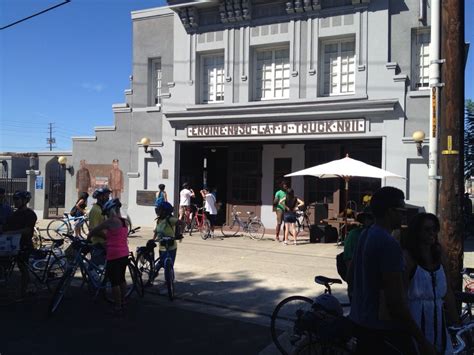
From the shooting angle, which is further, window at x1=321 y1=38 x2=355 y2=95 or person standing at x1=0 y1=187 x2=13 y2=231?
window at x1=321 y1=38 x2=355 y2=95

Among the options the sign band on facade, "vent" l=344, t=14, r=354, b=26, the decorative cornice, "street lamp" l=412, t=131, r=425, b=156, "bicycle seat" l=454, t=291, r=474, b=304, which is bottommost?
"bicycle seat" l=454, t=291, r=474, b=304

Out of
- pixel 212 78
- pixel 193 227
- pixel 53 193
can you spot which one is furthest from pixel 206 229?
pixel 53 193

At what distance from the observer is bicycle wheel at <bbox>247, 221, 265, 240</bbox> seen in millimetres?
15152

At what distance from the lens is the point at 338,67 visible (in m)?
14.6

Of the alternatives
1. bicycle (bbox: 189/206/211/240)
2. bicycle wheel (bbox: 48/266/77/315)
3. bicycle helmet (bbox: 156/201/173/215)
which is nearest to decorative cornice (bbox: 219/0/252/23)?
bicycle (bbox: 189/206/211/240)

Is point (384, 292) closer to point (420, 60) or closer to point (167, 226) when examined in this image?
point (167, 226)

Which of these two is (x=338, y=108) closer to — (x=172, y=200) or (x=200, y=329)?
(x=172, y=200)

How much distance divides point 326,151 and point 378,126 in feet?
9.04

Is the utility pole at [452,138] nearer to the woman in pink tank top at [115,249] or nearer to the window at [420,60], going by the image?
the woman in pink tank top at [115,249]

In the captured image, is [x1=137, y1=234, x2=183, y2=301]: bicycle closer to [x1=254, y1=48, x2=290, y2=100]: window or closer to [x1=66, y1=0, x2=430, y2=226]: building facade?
[x1=66, y1=0, x2=430, y2=226]: building facade

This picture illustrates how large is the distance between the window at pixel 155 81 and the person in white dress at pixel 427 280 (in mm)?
15334

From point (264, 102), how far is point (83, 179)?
8163 mm

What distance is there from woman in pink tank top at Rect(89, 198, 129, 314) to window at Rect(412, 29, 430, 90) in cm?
1014

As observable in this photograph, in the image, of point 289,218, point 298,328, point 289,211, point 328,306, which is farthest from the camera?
point 289,211
